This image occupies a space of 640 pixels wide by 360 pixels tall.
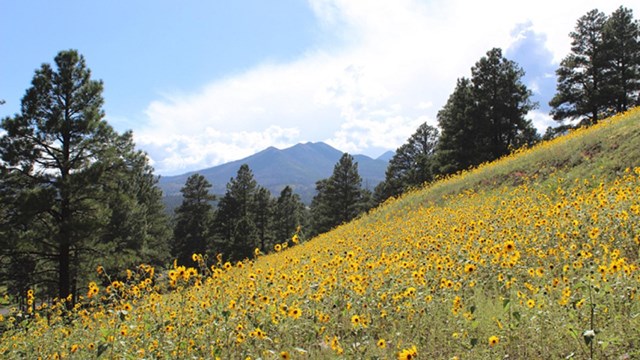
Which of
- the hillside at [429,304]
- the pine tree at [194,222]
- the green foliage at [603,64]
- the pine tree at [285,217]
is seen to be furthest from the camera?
the pine tree at [285,217]

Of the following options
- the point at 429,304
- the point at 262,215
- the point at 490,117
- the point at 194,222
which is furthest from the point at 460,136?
the point at 194,222

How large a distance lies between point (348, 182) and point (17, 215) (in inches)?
1275

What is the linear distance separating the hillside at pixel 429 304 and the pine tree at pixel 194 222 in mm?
36722

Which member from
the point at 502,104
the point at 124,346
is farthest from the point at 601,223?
the point at 502,104

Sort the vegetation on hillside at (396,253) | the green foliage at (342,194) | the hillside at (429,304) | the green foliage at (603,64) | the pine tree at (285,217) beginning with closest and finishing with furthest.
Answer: the hillside at (429,304)
the vegetation on hillside at (396,253)
the green foliage at (603,64)
the green foliage at (342,194)
the pine tree at (285,217)

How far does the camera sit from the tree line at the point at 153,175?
14.8 metres

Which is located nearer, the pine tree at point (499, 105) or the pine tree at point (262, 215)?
the pine tree at point (499, 105)

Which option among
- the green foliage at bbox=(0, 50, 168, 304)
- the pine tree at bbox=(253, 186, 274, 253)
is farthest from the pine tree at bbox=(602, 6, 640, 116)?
the pine tree at bbox=(253, 186, 274, 253)

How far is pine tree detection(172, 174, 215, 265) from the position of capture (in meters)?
Result: 42.8

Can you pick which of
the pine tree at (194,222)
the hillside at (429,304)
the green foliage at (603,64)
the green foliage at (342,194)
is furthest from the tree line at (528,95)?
the pine tree at (194,222)

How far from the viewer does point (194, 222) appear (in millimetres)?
43406

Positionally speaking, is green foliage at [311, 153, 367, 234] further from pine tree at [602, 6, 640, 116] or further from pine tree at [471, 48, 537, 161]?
pine tree at [602, 6, 640, 116]

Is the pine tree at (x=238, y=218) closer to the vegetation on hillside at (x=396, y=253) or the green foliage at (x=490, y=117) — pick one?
the vegetation on hillside at (x=396, y=253)

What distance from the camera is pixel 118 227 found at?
2739cm
